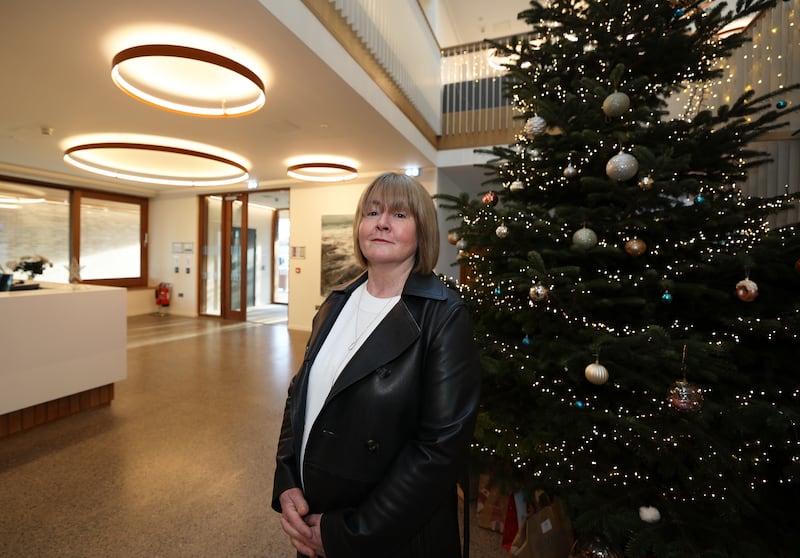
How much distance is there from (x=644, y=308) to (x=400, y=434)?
4.27ft

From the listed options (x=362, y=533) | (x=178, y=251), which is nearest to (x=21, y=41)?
(x=362, y=533)

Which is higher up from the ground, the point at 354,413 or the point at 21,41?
the point at 21,41

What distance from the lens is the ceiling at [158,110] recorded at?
8.89ft

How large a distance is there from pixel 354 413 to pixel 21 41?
412 cm

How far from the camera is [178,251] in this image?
966 cm

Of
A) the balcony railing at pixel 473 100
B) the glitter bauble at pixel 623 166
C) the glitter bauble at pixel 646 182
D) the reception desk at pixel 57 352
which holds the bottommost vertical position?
the reception desk at pixel 57 352

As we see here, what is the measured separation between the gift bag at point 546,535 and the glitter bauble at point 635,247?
1.17 metres

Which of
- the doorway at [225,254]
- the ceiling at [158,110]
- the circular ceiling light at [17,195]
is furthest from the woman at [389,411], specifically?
the circular ceiling light at [17,195]

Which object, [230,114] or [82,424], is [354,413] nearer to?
[82,424]

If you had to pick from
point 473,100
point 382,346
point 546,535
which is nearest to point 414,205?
point 382,346

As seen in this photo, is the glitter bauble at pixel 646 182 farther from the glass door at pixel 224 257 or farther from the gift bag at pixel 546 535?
the glass door at pixel 224 257

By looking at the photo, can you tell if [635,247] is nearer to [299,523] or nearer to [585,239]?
[585,239]

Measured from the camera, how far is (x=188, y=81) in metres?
3.96

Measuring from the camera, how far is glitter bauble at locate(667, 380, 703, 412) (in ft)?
4.19
